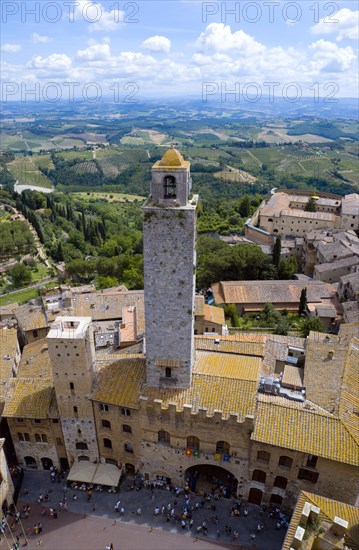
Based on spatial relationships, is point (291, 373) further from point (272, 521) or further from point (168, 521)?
point (168, 521)

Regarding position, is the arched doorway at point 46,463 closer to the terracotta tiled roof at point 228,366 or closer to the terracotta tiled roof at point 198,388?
the terracotta tiled roof at point 198,388

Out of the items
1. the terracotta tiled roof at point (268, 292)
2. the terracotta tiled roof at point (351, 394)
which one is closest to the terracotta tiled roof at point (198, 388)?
the terracotta tiled roof at point (351, 394)

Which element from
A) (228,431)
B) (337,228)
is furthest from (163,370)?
(337,228)

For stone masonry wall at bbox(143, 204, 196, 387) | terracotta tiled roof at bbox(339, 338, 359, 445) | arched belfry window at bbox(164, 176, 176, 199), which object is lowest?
terracotta tiled roof at bbox(339, 338, 359, 445)

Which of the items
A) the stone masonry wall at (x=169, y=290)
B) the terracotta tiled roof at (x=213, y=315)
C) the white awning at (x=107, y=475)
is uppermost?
the stone masonry wall at (x=169, y=290)

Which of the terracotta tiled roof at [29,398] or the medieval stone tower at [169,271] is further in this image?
the terracotta tiled roof at [29,398]

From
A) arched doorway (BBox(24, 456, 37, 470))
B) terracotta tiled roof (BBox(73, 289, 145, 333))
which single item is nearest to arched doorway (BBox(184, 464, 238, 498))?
arched doorway (BBox(24, 456, 37, 470))

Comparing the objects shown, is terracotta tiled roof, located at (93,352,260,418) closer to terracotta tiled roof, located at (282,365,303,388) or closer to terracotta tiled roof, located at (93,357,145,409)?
terracotta tiled roof, located at (93,357,145,409)

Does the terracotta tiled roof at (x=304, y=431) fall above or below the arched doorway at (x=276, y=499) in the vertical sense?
above
